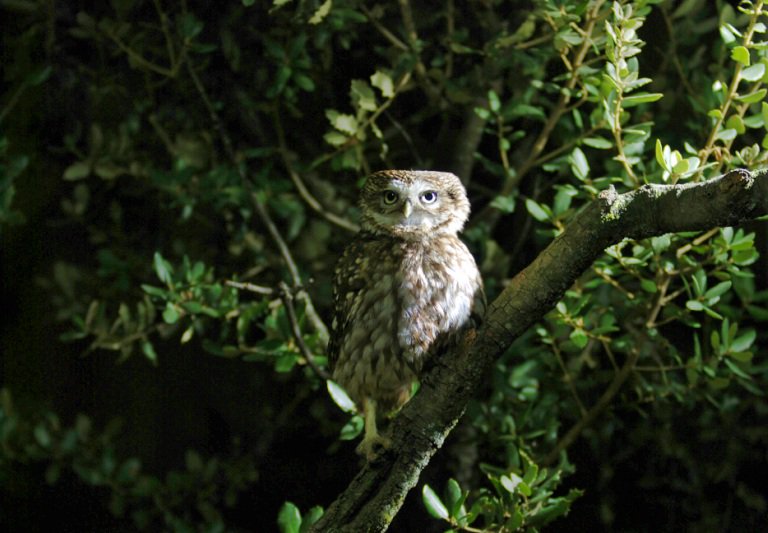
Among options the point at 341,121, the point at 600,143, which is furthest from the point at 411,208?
the point at 600,143

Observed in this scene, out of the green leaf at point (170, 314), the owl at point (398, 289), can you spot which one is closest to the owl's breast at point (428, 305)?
the owl at point (398, 289)

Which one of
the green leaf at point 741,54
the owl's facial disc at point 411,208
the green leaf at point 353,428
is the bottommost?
the green leaf at point 353,428

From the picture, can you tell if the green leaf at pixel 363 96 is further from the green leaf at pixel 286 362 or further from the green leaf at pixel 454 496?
the green leaf at pixel 454 496

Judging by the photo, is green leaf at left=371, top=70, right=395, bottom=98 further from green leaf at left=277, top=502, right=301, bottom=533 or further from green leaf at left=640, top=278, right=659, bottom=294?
green leaf at left=277, top=502, right=301, bottom=533

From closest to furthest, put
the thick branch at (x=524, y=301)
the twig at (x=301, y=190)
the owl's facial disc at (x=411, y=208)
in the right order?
1. the thick branch at (x=524, y=301)
2. the owl's facial disc at (x=411, y=208)
3. the twig at (x=301, y=190)

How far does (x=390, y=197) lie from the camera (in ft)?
6.19

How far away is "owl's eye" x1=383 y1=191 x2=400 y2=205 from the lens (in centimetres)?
188

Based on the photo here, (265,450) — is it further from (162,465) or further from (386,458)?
(386,458)

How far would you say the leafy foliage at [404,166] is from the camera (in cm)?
192

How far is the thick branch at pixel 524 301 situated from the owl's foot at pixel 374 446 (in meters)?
0.01

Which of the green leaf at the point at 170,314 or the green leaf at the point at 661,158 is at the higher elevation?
the green leaf at the point at 661,158

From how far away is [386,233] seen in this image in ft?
6.29

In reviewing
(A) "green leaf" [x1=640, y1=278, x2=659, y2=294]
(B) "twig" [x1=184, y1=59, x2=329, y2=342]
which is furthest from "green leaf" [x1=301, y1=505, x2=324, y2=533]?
(A) "green leaf" [x1=640, y1=278, x2=659, y2=294]

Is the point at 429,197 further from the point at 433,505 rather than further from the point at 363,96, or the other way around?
the point at 433,505
